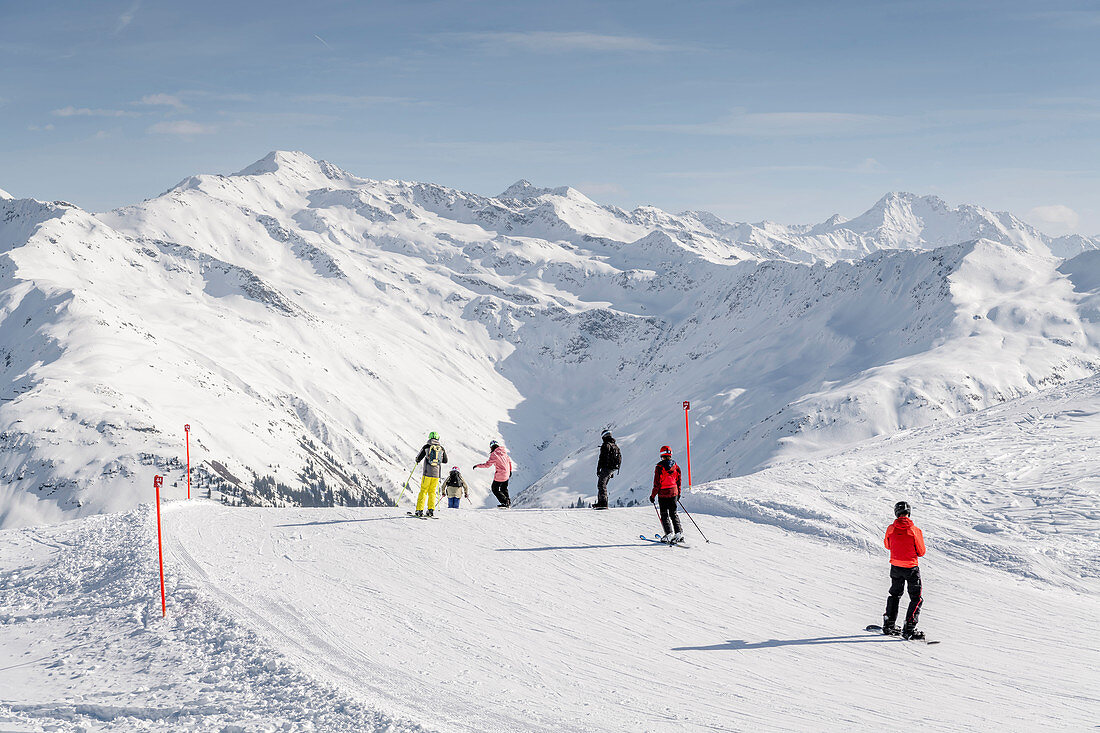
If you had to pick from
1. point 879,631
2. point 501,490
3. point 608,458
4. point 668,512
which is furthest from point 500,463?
point 879,631

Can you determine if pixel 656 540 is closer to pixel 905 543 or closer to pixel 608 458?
pixel 608 458

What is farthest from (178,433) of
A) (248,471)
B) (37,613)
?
(37,613)

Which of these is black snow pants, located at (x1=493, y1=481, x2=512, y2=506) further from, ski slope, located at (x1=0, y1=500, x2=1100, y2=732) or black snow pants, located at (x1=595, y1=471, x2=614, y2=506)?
ski slope, located at (x1=0, y1=500, x2=1100, y2=732)

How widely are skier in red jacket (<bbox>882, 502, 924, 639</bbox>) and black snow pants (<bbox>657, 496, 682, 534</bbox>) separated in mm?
5363

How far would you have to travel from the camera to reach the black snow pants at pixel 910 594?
12.9m

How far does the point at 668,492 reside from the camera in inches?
692

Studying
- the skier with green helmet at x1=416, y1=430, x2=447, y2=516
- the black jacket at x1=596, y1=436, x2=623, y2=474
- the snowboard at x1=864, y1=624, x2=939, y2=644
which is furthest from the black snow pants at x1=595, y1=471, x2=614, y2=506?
the snowboard at x1=864, y1=624, x2=939, y2=644

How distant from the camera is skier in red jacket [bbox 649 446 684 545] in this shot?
690 inches

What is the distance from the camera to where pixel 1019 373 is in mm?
151375

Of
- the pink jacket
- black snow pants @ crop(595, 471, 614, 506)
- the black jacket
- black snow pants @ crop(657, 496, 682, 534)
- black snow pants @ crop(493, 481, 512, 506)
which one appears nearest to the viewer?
black snow pants @ crop(657, 496, 682, 534)

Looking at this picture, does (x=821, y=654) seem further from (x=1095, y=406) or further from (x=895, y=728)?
(x=1095, y=406)

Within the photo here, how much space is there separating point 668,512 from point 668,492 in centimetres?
67

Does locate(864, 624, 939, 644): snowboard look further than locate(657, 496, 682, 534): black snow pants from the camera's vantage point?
No

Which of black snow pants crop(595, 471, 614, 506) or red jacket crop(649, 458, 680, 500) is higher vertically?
red jacket crop(649, 458, 680, 500)
